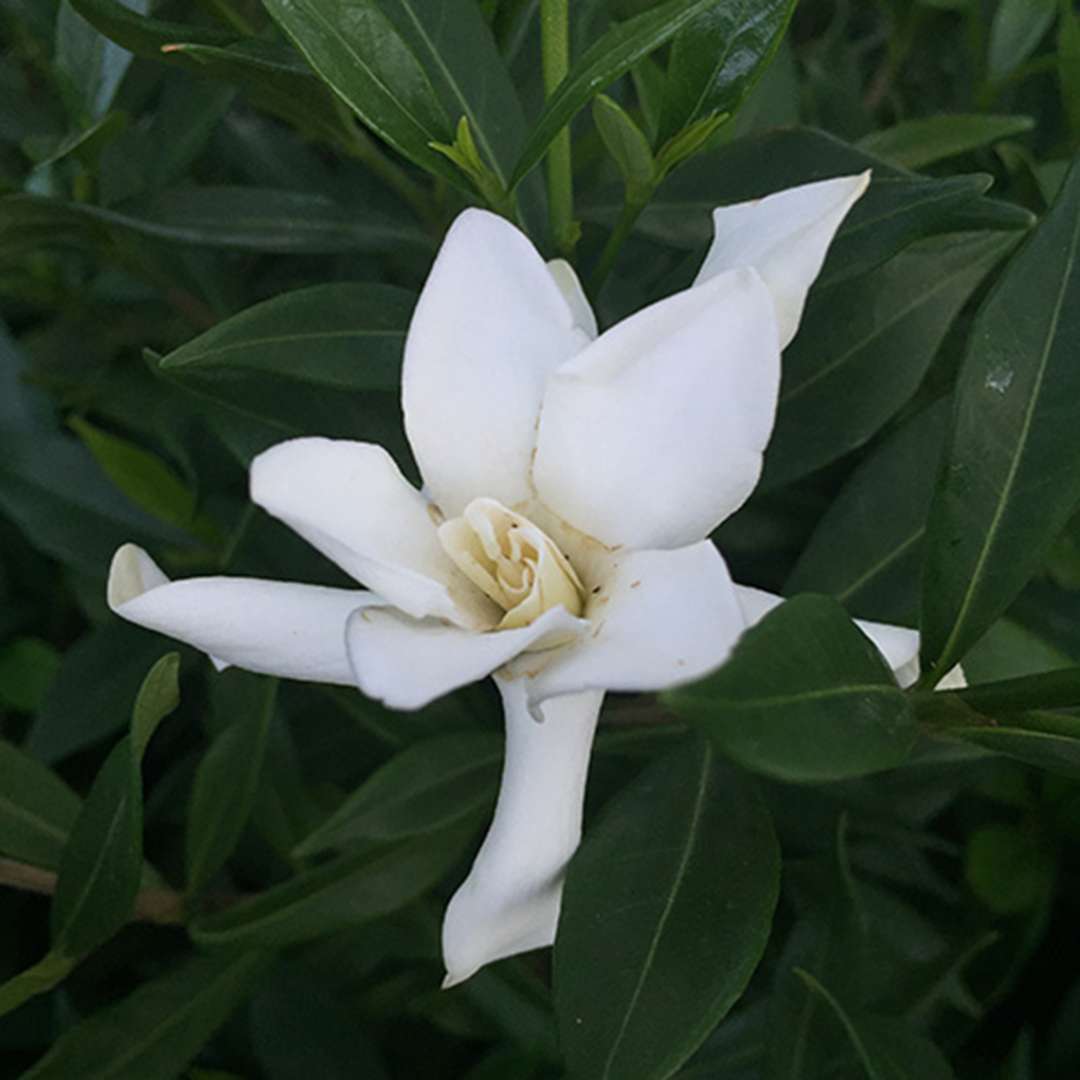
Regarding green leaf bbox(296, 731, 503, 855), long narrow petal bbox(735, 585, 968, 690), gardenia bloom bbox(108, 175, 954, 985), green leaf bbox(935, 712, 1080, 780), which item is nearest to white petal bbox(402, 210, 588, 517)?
gardenia bloom bbox(108, 175, 954, 985)

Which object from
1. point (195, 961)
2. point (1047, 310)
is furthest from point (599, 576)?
point (195, 961)

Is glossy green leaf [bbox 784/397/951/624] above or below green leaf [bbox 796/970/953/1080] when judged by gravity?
above

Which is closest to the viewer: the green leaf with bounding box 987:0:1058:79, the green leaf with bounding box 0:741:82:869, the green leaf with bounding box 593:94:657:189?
the green leaf with bounding box 593:94:657:189

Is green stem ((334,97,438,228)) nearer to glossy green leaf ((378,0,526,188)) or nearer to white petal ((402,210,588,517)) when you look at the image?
glossy green leaf ((378,0,526,188))

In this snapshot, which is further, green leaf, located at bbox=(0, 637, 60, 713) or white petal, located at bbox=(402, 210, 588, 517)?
green leaf, located at bbox=(0, 637, 60, 713)

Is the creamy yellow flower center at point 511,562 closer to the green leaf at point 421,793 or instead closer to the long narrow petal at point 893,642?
the long narrow petal at point 893,642

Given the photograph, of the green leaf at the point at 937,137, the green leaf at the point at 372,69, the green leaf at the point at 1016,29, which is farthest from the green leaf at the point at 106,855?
the green leaf at the point at 1016,29

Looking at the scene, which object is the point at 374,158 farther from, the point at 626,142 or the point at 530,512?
the point at 530,512

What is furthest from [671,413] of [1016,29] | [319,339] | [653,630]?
[1016,29]
